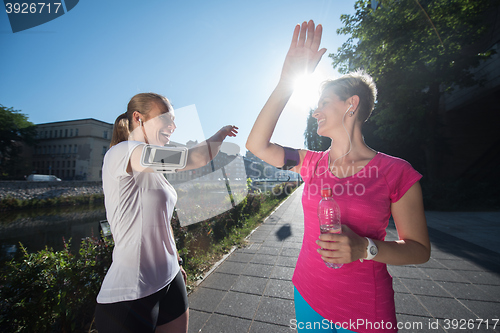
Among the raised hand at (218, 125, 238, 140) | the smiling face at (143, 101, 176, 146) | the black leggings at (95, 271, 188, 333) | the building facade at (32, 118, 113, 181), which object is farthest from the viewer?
the building facade at (32, 118, 113, 181)

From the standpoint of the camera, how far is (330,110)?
4.20ft

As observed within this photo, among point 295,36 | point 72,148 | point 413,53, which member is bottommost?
point 295,36

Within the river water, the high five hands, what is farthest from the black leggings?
the river water

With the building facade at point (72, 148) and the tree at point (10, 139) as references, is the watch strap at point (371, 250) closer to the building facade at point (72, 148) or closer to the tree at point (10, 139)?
the tree at point (10, 139)

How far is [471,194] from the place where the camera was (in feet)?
39.7

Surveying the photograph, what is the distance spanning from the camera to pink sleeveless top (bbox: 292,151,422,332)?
110cm

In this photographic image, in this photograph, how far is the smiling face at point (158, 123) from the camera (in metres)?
1.40

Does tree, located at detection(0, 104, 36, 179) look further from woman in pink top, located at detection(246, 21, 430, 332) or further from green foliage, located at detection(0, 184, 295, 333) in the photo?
woman in pink top, located at detection(246, 21, 430, 332)

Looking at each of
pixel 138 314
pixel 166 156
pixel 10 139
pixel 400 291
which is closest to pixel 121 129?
pixel 166 156

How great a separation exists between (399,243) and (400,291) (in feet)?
10.7

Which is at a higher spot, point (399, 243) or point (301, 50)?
point (301, 50)

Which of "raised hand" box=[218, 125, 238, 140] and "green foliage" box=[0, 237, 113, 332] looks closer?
"raised hand" box=[218, 125, 238, 140]

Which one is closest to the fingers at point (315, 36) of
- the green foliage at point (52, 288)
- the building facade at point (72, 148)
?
the green foliage at point (52, 288)

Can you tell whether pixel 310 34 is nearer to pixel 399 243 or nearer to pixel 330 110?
pixel 330 110
